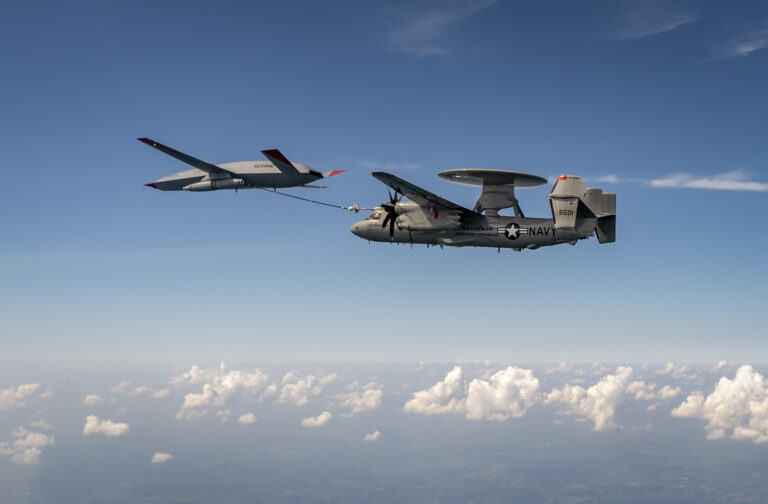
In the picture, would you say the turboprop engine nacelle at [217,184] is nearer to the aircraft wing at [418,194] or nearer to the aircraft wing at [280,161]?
the aircraft wing at [280,161]

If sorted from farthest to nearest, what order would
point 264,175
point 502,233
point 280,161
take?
point 264,175
point 280,161
point 502,233

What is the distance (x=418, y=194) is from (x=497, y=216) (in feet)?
20.9

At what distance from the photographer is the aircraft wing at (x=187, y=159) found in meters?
43.9

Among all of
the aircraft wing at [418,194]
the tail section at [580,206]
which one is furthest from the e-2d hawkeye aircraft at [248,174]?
the tail section at [580,206]

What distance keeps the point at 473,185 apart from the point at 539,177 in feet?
16.6

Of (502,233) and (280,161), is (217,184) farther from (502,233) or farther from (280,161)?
(502,233)

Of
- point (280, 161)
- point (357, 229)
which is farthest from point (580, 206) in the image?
point (280, 161)

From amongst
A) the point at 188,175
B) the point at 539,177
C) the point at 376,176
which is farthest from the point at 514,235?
the point at 188,175

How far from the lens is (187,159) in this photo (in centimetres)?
4566

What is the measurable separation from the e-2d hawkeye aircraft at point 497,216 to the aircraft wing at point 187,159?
1424 centimetres

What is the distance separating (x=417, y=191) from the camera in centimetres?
4334

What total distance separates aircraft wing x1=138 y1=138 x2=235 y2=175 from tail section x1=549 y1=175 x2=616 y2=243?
2592 centimetres

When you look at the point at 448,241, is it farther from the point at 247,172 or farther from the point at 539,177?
the point at 247,172

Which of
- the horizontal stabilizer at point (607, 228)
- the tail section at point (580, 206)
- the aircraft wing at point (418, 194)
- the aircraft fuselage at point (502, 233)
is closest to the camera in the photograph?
the aircraft wing at point (418, 194)
